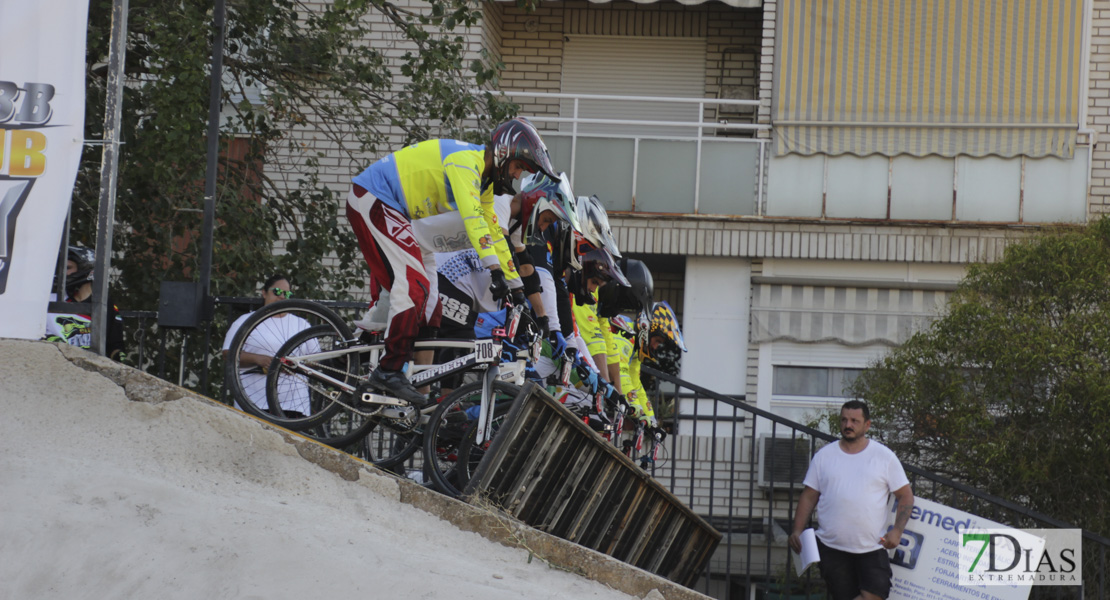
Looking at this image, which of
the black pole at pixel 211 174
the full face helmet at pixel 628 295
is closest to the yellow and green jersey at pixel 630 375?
the full face helmet at pixel 628 295

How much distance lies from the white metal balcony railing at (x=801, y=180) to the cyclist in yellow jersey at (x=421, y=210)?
7.08m

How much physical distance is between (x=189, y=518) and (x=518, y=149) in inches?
96.8

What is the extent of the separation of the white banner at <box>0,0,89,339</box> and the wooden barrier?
2.40m

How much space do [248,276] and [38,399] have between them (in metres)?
3.81

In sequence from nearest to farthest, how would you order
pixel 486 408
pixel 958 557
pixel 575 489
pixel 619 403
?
pixel 486 408 → pixel 575 489 → pixel 958 557 → pixel 619 403

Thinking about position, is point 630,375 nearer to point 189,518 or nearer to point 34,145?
point 189,518

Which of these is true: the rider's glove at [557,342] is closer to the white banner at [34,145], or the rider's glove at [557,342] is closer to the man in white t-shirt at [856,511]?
the man in white t-shirt at [856,511]

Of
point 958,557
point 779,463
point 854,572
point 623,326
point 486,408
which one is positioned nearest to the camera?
point 486,408

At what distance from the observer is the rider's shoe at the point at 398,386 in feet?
20.0

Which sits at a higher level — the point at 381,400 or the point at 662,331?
the point at 662,331

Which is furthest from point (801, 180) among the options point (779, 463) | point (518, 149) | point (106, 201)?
point (106, 201)

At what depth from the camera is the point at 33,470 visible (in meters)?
5.17

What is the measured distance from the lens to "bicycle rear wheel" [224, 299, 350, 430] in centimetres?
633

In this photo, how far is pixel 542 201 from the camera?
6855 millimetres
